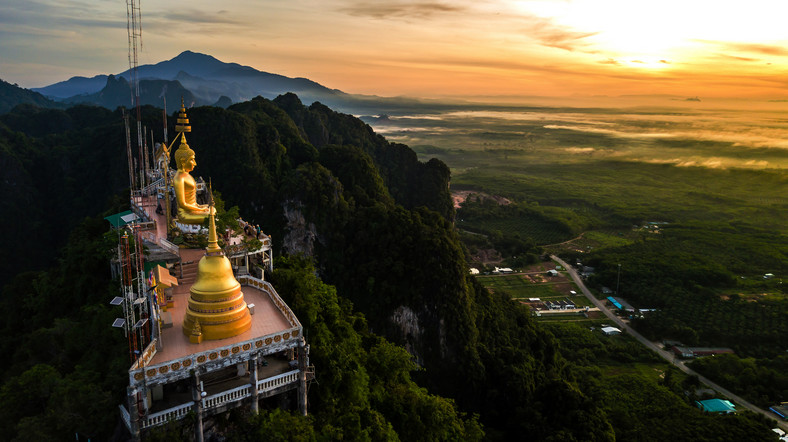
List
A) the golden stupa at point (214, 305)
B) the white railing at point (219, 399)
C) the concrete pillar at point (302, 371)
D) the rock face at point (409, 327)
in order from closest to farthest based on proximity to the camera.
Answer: the white railing at point (219, 399) → the golden stupa at point (214, 305) → the concrete pillar at point (302, 371) → the rock face at point (409, 327)

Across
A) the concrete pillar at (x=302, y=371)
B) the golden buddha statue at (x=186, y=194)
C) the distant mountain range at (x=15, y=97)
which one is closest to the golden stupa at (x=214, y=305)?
the concrete pillar at (x=302, y=371)

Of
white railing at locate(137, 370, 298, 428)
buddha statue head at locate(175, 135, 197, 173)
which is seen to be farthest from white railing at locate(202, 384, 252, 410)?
buddha statue head at locate(175, 135, 197, 173)

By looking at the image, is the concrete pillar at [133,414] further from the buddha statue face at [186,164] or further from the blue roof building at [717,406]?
the blue roof building at [717,406]

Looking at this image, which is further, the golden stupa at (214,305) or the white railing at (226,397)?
the golden stupa at (214,305)

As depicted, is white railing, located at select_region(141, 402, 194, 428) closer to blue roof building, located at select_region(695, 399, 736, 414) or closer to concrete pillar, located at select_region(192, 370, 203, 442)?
concrete pillar, located at select_region(192, 370, 203, 442)

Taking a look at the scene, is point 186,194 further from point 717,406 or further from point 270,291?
point 717,406

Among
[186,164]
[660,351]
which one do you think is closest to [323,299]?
[186,164]

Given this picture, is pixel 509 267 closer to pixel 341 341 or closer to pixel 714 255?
pixel 714 255

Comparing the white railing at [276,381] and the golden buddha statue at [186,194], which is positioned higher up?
the golden buddha statue at [186,194]
